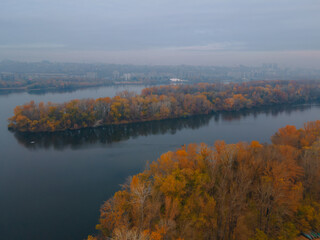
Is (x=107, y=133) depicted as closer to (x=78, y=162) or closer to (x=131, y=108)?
(x=131, y=108)

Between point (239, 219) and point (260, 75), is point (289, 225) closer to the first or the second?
point (239, 219)

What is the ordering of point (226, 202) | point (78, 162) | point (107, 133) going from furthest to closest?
point (107, 133) → point (78, 162) → point (226, 202)

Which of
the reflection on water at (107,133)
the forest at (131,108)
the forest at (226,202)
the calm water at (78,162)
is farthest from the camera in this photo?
the forest at (131,108)

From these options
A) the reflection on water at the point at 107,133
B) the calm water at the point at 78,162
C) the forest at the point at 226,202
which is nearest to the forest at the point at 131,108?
the reflection on water at the point at 107,133

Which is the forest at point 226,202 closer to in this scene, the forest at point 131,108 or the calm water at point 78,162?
the calm water at point 78,162

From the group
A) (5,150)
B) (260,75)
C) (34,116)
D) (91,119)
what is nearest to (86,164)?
(5,150)

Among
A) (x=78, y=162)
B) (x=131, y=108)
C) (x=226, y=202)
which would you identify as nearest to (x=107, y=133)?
(x=131, y=108)
